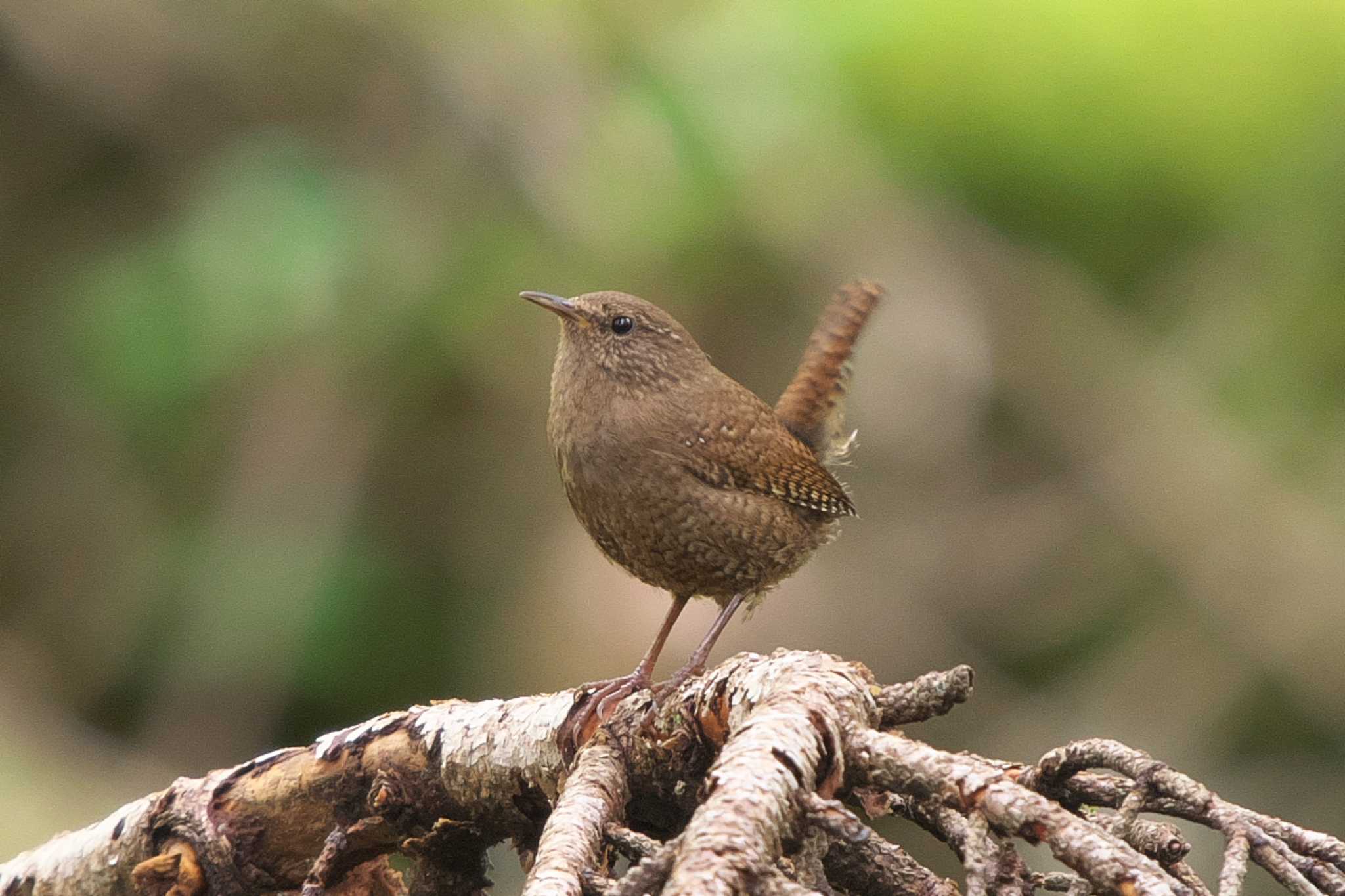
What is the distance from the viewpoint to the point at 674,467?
3035 mm

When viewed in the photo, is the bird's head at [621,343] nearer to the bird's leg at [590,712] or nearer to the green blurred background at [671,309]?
the bird's leg at [590,712]

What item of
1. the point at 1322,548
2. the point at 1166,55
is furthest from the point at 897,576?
the point at 1166,55

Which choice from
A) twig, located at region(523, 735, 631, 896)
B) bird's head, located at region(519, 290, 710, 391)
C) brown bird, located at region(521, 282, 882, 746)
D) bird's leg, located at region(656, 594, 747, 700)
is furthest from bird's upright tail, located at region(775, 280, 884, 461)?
twig, located at region(523, 735, 631, 896)

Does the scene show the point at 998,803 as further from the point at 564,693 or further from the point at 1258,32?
the point at 1258,32

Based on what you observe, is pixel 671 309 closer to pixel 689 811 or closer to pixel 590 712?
pixel 590 712

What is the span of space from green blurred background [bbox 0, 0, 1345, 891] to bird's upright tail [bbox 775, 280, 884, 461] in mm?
1123

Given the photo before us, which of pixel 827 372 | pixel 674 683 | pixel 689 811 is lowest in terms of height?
pixel 689 811

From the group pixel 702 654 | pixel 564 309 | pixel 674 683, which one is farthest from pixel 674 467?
pixel 674 683

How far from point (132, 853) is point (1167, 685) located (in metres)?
3.54

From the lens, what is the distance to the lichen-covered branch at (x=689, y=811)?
1.39m

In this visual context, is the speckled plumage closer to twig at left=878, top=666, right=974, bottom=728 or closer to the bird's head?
the bird's head

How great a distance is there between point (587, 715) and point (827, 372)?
1.82 meters

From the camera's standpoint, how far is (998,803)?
1464 mm

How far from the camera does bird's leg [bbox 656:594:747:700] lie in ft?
7.67
